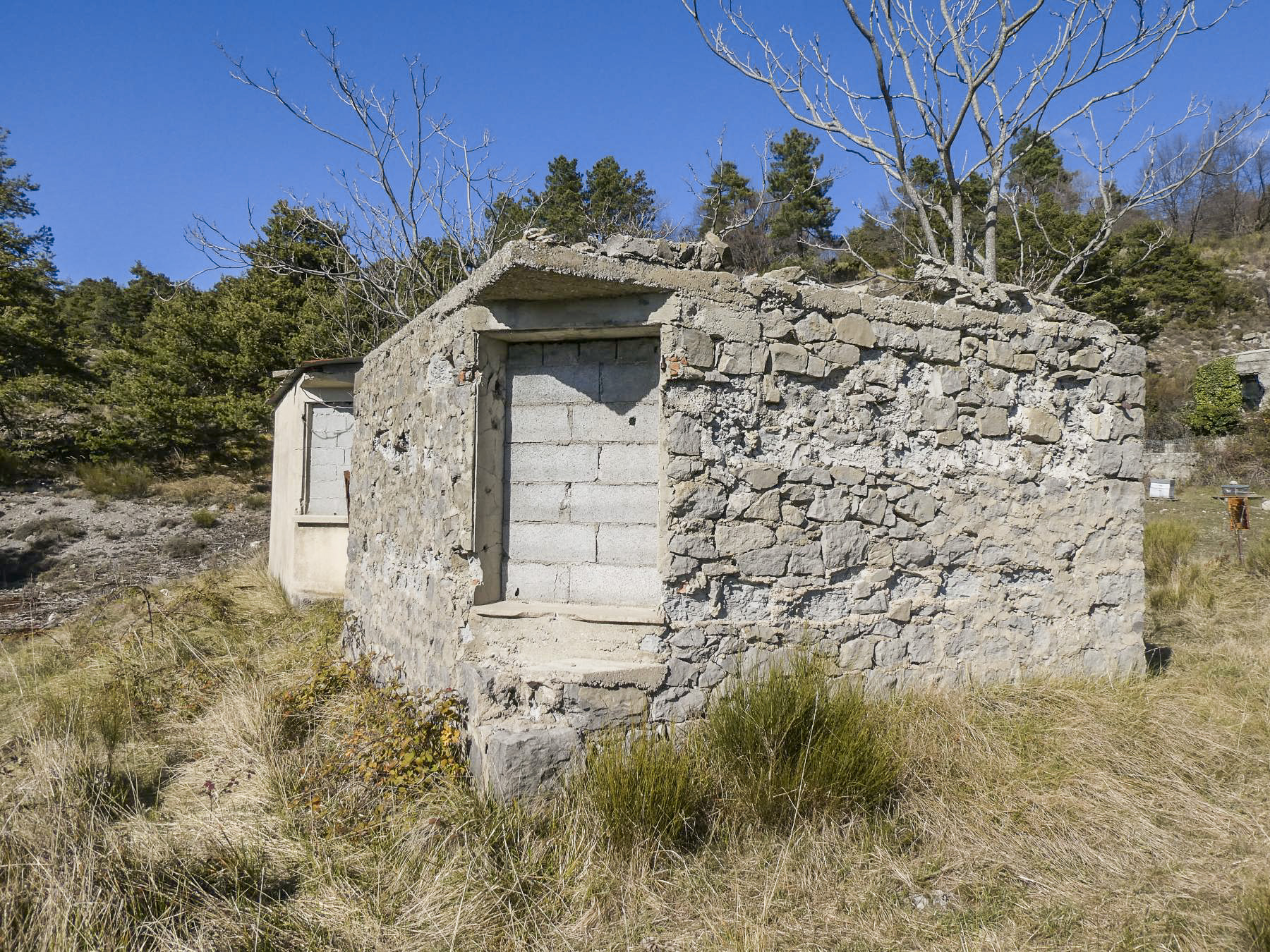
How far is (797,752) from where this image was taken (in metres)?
3.56

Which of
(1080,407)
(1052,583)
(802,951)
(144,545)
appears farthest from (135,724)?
(144,545)

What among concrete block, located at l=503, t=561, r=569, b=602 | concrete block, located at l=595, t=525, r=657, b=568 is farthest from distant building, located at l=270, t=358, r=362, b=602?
concrete block, located at l=595, t=525, r=657, b=568

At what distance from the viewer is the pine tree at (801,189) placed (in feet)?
80.4

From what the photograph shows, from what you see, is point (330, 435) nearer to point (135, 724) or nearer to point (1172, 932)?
point (135, 724)

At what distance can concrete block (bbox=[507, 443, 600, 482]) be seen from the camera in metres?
4.26

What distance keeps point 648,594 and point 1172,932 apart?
2.57m

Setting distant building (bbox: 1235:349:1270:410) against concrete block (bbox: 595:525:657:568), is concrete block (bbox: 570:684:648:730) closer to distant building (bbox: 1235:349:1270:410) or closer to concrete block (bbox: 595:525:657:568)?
concrete block (bbox: 595:525:657:568)

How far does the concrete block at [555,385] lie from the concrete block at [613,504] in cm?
51

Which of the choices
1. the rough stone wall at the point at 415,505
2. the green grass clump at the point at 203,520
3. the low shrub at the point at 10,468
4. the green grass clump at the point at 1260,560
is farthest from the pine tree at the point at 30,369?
the green grass clump at the point at 1260,560

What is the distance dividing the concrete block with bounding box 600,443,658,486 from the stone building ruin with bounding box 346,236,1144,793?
2cm

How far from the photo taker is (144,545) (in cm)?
1327

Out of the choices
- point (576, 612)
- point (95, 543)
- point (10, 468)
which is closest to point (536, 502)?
point (576, 612)

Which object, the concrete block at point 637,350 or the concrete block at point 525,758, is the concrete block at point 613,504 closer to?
the concrete block at point 637,350

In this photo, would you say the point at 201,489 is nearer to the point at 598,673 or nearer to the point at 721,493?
the point at 598,673
